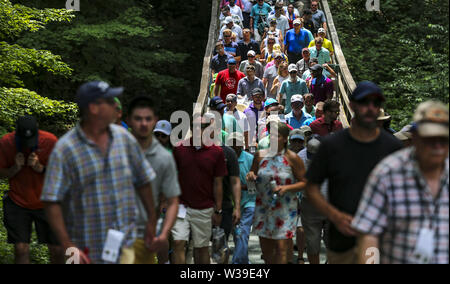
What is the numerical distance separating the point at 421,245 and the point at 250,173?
4529mm

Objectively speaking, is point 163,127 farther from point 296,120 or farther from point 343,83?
point 343,83

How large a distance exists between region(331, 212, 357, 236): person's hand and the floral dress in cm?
305

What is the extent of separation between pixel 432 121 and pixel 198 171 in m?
4.03

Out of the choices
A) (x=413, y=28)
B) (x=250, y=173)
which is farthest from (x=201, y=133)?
(x=413, y=28)

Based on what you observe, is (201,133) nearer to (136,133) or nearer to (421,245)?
(136,133)

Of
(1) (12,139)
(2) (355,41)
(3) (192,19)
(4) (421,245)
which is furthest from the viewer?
(3) (192,19)

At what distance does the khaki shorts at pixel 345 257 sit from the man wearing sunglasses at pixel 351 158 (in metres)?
0.22

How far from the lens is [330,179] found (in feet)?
19.5

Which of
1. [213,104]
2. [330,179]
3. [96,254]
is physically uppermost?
[213,104]

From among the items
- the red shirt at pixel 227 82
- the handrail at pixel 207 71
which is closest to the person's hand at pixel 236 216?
the handrail at pixel 207 71

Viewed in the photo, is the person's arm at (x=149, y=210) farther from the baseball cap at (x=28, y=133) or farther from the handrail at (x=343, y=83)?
the handrail at (x=343, y=83)

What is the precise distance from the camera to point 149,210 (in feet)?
19.2

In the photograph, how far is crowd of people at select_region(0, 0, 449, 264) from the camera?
15.8 feet

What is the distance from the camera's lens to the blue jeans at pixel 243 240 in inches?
367
